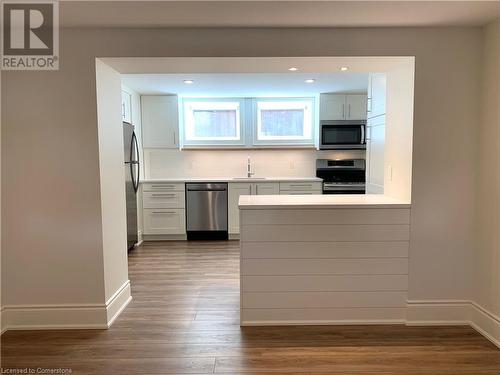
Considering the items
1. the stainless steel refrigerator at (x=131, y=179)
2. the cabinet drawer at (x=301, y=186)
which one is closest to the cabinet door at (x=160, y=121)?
the stainless steel refrigerator at (x=131, y=179)

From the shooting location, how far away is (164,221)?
→ 5207 millimetres

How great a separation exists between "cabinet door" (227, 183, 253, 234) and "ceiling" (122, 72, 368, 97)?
1.41 meters

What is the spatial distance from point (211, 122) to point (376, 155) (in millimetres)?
3037

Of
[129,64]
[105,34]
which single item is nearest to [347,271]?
[129,64]

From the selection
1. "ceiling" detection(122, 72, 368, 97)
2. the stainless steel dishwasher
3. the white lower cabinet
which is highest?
"ceiling" detection(122, 72, 368, 97)

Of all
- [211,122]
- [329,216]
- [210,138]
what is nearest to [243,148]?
[210,138]

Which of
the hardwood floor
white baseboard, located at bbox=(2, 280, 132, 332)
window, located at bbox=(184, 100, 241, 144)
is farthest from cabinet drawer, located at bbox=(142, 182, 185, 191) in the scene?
white baseboard, located at bbox=(2, 280, 132, 332)

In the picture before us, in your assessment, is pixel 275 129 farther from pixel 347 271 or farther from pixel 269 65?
pixel 347 271

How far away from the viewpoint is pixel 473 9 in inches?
83.0

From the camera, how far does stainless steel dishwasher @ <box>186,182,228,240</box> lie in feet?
17.0

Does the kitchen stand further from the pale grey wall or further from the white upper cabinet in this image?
the pale grey wall

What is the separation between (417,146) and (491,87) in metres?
0.60

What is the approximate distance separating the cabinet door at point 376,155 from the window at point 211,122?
251 centimetres

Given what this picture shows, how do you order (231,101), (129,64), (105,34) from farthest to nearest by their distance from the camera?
1. (231,101)
2. (129,64)
3. (105,34)
